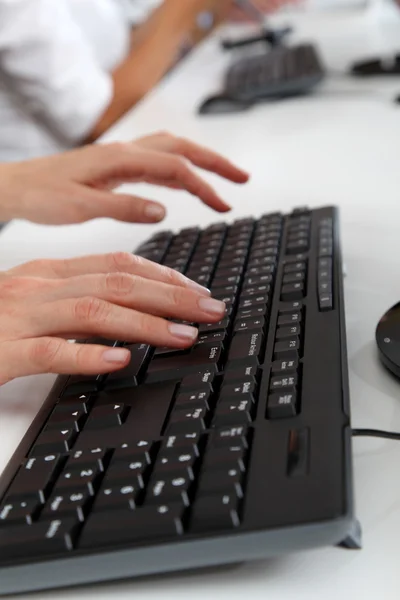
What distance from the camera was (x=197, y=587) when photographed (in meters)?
0.29

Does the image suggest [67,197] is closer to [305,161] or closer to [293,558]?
[305,161]

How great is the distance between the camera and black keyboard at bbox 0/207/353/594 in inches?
10.9

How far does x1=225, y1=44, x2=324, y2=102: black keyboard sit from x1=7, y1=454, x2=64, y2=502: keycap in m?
0.79

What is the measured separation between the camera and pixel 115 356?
40 centimetres

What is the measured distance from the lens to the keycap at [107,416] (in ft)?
1.17

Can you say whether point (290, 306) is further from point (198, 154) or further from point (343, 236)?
point (198, 154)

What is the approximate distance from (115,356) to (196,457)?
0.34 feet

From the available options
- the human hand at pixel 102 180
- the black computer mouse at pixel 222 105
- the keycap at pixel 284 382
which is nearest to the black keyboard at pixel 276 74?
the black computer mouse at pixel 222 105

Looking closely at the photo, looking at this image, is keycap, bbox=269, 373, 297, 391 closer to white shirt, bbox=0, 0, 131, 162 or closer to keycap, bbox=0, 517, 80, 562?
keycap, bbox=0, 517, 80, 562

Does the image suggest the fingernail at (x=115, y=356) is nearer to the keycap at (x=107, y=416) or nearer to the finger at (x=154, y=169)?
the keycap at (x=107, y=416)

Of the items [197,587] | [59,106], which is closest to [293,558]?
[197,587]

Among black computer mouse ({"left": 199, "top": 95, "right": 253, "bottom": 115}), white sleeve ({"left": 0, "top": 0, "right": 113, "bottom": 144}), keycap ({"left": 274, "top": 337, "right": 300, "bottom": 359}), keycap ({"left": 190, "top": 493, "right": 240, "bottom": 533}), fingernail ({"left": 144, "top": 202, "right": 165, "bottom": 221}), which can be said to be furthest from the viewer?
white sleeve ({"left": 0, "top": 0, "right": 113, "bottom": 144})

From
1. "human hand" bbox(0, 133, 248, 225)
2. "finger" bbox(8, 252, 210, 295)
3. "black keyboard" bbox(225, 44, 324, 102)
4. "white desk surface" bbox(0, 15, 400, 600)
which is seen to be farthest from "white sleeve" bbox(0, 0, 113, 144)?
"finger" bbox(8, 252, 210, 295)

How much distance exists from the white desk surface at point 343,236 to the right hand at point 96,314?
0.04 meters
